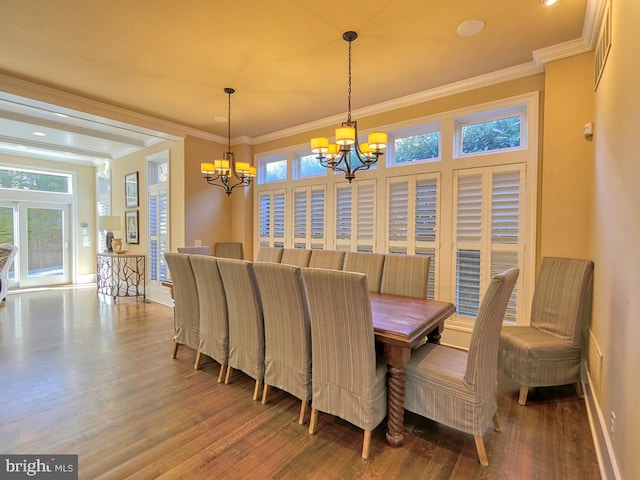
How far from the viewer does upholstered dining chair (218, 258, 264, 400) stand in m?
2.37

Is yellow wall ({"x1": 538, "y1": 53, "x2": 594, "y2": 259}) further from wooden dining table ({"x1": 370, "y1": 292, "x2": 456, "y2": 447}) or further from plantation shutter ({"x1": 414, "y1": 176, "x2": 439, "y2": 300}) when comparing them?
wooden dining table ({"x1": 370, "y1": 292, "x2": 456, "y2": 447})

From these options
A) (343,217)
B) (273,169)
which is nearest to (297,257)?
(343,217)

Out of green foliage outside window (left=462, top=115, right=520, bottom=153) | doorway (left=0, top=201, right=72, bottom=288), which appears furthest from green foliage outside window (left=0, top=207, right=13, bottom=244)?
green foliage outside window (left=462, top=115, right=520, bottom=153)

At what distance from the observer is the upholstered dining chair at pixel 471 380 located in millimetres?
1718

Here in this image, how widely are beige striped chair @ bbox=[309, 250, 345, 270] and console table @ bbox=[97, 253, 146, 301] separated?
13.3 ft

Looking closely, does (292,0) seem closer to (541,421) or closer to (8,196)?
(541,421)

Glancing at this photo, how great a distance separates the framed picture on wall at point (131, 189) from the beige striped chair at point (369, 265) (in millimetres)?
4901

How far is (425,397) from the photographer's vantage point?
1909 millimetres

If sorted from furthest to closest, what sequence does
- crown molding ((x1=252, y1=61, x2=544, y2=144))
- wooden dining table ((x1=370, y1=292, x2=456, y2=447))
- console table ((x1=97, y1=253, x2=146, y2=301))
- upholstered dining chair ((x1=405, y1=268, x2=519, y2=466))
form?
console table ((x1=97, y1=253, x2=146, y2=301)) → crown molding ((x1=252, y1=61, x2=544, y2=144)) → wooden dining table ((x1=370, y1=292, x2=456, y2=447)) → upholstered dining chair ((x1=405, y1=268, x2=519, y2=466))

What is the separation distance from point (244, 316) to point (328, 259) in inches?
51.3

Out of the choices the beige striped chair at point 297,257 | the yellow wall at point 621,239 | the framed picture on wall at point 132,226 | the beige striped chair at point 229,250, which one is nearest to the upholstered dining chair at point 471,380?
the yellow wall at point 621,239

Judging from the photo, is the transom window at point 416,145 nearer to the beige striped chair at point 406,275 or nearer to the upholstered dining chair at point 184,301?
the beige striped chair at point 406,275

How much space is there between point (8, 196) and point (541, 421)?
945 cm

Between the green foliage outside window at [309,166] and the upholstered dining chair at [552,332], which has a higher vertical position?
the green foliage outside window at [309,166]
